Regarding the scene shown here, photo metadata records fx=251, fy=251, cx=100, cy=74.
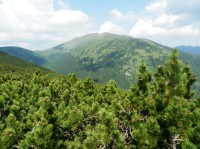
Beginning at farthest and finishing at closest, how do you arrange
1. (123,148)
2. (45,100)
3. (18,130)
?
(45,100) < (18,130) < (123,148)

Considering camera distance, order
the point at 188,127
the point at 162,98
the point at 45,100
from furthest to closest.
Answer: the point at 45,100
the point at 162,98
the point at 188,127

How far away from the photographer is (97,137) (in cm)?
1322

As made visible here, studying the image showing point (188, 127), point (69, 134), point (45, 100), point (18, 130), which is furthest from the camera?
point (69, 134)

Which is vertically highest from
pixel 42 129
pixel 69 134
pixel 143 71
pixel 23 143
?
pixel 143 71

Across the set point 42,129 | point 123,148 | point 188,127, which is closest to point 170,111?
point 188,127

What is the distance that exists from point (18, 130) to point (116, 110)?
634 cm

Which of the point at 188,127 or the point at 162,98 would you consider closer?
the point at 188,127

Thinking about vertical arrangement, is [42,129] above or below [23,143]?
above

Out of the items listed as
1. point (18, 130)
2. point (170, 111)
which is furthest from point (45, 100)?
point (170, 111)

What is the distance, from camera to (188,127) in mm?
A: 11414

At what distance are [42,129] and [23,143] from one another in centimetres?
132

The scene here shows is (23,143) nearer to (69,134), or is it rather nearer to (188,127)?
(69,134)

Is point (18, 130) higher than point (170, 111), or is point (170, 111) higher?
point (170, 111)

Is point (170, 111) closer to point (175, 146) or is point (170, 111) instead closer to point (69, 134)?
point (175, 146)
